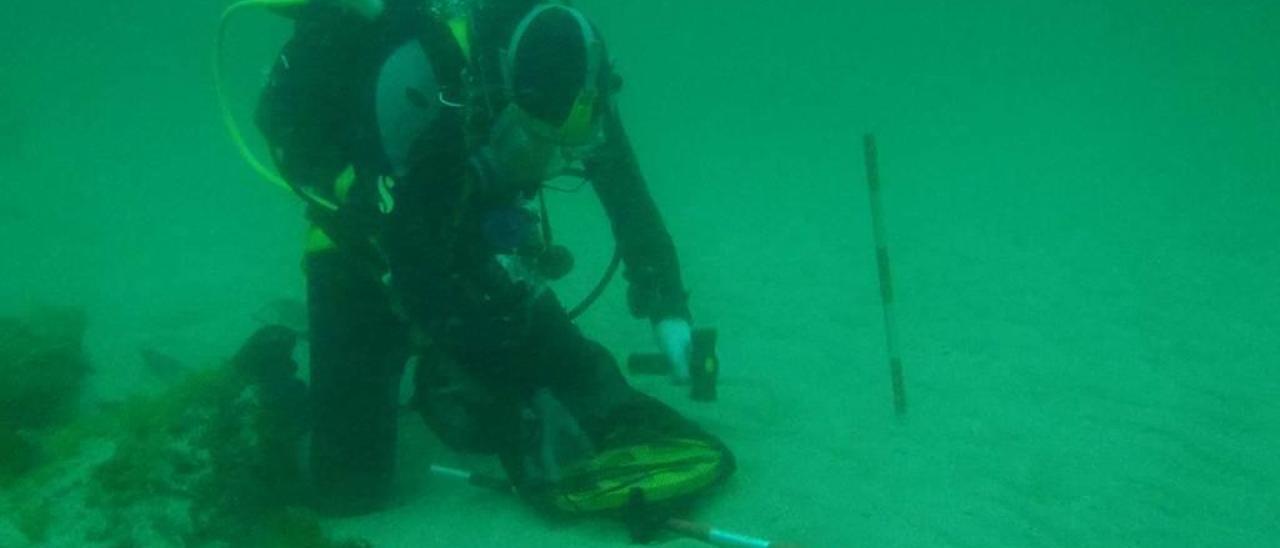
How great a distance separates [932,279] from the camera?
24.7ft

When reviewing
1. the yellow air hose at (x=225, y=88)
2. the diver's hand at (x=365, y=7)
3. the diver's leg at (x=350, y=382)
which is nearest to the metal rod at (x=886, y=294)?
the diver's leg at (x=350, y=382)

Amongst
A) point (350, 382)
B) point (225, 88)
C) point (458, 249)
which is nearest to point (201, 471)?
Result: point (350, 382)

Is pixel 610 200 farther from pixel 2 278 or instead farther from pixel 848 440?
pixel 2 278

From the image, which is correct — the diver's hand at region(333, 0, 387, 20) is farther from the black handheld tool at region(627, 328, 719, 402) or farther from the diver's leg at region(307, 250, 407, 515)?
the black handheld tool at region(627, 328, 719, 402)

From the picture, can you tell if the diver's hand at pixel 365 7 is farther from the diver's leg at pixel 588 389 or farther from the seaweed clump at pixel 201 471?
the seaweed clump at pixel 201 471

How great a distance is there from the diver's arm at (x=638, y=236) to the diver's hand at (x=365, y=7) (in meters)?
1.29

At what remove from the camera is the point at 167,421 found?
4.29 metres

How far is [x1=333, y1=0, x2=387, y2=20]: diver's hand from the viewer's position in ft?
11.7

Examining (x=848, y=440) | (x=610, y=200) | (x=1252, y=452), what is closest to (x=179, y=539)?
(x=610, y=200)

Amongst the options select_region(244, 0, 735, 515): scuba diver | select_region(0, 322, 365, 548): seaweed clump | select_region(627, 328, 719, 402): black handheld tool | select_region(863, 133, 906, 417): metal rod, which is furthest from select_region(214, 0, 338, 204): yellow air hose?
select_region(863, 133, 906, 417): metal rod

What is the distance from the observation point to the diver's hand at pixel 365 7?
3.57 meters

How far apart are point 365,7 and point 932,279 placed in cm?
544

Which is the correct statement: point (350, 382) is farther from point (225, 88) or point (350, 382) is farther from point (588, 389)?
point (225, 88)

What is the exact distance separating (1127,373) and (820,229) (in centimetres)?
464
